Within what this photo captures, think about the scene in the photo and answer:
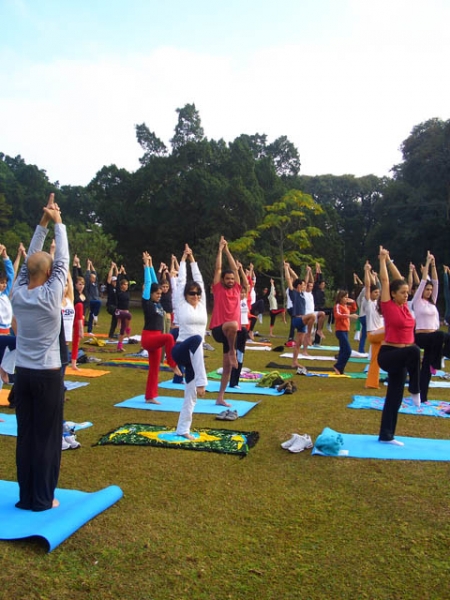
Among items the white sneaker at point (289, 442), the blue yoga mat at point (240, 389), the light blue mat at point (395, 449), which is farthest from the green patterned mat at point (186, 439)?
the blue yoga mat at point (240, 389)

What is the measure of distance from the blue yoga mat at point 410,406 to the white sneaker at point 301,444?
2.42 meters

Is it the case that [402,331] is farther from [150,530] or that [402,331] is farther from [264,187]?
[264,187]

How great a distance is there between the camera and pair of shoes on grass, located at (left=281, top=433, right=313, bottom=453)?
19.3ft

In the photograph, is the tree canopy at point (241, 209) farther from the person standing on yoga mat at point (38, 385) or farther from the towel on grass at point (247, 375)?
the person standing on yoga mat at point (38, 385)

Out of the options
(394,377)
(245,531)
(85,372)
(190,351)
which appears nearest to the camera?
(245,531)

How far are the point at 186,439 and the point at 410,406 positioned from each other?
385 cm

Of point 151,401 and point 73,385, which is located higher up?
point 151,401

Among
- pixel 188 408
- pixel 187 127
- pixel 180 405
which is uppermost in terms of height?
pixel 187 127

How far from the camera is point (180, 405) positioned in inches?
330

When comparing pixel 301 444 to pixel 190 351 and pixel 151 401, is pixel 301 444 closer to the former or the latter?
pixel 190 351

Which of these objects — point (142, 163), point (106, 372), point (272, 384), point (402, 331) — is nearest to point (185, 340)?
point (402, 331)

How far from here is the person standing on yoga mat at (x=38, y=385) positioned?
4.17 metres

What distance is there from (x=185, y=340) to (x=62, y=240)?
253 centimetres

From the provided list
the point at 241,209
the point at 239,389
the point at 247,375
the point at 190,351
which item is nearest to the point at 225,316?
the point at 239,389
